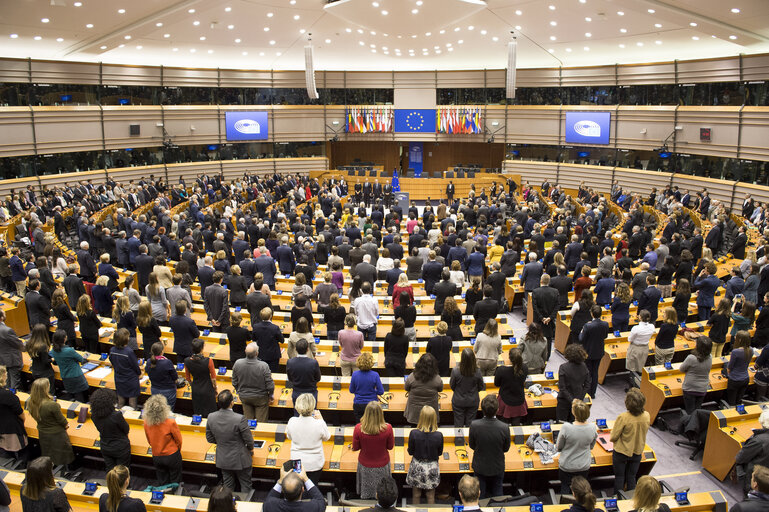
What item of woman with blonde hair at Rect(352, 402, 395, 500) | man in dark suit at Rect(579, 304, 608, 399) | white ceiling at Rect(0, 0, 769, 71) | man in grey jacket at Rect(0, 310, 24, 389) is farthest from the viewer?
white ceiling at Rect(0, 0, 769, 71)

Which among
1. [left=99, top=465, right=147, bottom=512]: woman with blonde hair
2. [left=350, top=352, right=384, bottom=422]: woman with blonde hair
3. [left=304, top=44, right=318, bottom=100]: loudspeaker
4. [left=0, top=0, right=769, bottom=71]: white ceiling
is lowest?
[left=99, top=465, right=147, bottom=512]: woman with blonde hair

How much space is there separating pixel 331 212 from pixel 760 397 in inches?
613

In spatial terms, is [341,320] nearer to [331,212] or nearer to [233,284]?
[233,284]

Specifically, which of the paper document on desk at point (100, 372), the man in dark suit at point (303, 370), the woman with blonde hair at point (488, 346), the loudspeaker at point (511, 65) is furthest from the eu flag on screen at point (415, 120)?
the man in dark suit at point (303, 370)

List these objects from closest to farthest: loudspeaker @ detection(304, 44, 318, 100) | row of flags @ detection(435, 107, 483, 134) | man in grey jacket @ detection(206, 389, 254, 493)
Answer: man in grey jacket @ detection(206, 389, 254, 493)
loudspeaker @ detection(304, 44, 318, 100)
row of flags @ detection(435, 107, 483, 134)

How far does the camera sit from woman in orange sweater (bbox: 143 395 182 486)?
5.94 m

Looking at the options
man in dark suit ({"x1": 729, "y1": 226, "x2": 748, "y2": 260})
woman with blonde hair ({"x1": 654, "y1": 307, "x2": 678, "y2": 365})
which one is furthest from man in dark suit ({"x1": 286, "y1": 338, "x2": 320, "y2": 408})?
man in dark suit ({"x1": 729, "y1": 226, "x2": 748, "y2": 260})

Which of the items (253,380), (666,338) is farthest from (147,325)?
(666,338)

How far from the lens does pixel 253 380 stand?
7.03m

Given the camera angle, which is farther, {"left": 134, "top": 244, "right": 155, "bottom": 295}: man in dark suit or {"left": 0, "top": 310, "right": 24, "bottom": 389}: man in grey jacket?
{"left": 134, "top": 244, "right": 155, "bottom": 295}: man in dark suit

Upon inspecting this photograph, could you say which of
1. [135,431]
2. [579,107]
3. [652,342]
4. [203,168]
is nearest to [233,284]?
[135,431]

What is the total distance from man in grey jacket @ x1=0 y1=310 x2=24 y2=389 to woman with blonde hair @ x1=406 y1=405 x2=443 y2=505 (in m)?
6.15

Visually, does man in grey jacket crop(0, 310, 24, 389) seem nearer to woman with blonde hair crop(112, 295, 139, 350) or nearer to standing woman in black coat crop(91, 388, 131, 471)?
woman with blonde hair crop(112, 295, 139, 350)

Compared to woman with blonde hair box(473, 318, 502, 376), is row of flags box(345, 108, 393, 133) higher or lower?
higher
